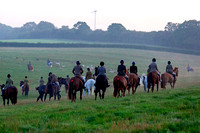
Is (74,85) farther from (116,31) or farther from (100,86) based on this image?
(116,31)

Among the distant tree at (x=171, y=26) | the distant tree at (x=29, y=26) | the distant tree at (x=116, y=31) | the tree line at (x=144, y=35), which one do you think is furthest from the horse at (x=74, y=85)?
the distant tree at (x=29, y=26)

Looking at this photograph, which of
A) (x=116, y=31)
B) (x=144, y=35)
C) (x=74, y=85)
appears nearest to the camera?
(x=74, y=85)

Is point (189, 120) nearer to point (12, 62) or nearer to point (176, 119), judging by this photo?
point (176, 119)

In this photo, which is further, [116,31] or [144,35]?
[116,31]

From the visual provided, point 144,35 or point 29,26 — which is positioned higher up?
point 29,26

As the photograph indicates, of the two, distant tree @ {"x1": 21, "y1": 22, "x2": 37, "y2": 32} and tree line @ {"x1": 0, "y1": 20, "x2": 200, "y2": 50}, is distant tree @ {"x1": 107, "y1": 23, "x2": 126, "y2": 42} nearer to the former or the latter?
tree line @ {"x1": 0, "y1": 20, "x2": 200, "y2": 50}

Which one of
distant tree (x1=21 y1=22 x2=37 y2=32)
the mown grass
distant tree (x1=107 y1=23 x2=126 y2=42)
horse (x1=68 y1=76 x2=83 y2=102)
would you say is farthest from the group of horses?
distant tree (x1=21 y1=22 x2=37 y2=32)

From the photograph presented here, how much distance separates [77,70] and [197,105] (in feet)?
26.8

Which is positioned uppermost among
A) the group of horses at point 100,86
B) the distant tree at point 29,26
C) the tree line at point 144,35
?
the distant tree at point 29,26

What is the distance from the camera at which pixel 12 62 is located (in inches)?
2183

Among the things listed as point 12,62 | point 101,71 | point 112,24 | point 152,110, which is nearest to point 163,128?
point 152,110

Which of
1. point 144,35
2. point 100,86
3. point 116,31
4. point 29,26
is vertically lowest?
point 100,86

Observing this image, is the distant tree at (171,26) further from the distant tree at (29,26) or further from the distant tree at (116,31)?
the distant tree at (29,26)

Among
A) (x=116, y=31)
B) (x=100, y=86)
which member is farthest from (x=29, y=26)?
(x=100, y=86)
